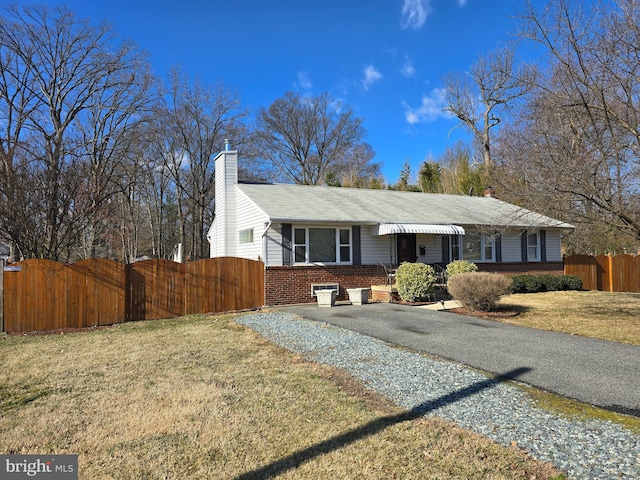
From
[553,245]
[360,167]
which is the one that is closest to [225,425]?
[553,245]

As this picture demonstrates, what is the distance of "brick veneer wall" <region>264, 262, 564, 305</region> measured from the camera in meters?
13.8

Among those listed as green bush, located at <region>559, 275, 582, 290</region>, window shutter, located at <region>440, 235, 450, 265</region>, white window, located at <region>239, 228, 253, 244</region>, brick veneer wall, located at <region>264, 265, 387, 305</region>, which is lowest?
green bush, located at <region>559, 275, 582, 290</region>

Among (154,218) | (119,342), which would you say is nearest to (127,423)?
(119,342)

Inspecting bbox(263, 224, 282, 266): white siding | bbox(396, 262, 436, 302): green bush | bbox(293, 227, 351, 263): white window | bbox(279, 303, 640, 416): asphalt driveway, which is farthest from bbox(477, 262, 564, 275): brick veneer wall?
bbox(263, 224, 282, 266): white siding

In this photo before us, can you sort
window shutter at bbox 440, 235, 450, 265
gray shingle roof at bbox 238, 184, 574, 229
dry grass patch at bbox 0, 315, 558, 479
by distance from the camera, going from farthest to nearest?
window shutter at bbox 440, 235, 450, 265
gray shingle roof at bbox 238, 184, 574, 229
dry grass patch at bbox 0, 315, 558, 479

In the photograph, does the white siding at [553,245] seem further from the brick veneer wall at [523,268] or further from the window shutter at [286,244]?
the window shutter at [286,244]

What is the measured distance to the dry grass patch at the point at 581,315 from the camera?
889 centimetres

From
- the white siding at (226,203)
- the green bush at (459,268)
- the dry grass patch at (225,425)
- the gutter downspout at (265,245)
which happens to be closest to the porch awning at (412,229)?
the green bush at (459,268)

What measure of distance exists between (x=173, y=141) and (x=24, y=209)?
21050mm

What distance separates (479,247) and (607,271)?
7.22 meters

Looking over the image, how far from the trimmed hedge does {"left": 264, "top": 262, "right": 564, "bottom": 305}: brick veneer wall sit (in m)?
6.32

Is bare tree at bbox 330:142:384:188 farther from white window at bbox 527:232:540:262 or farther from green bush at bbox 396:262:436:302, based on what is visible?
green bush at bbox 396:262:436:302

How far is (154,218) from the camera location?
35938 mm

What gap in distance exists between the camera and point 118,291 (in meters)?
11.3
